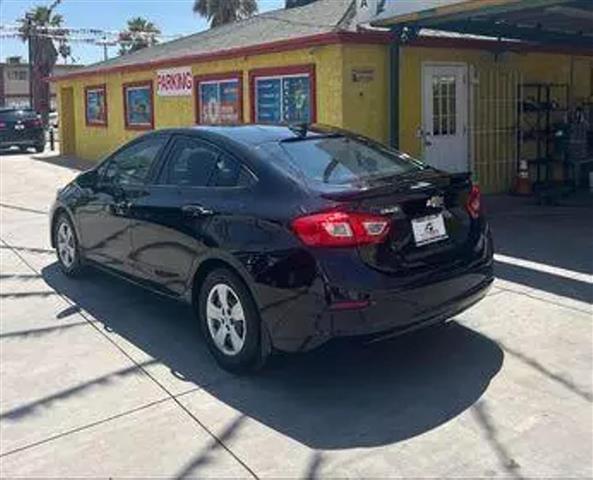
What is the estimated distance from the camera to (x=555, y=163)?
533 inches

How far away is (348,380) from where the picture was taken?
465 cm

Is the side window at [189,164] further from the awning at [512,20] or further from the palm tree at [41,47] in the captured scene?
the palm tree at [41,47]

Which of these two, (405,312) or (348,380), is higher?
(405,312)

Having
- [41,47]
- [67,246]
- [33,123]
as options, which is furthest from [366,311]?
[41,47]

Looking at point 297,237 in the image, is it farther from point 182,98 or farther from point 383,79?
point 182,98

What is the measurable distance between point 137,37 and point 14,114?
2048 centimetres

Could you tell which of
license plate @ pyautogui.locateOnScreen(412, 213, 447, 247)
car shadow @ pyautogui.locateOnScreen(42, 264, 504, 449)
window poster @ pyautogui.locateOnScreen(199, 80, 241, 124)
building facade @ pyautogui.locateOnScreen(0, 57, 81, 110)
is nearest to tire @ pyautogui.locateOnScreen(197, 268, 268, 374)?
car shadow @ pyautogui.locateOnScreen(42, 264, 504, 449)

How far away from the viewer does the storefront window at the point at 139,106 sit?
17500 mm

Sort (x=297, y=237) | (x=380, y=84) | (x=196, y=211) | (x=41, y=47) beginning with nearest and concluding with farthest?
1. (x=297, y=237)
2. (x=196, y=211)
3. (x=380, y=84)
4. (x=41, y=47)

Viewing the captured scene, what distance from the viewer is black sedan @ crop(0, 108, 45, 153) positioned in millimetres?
25484

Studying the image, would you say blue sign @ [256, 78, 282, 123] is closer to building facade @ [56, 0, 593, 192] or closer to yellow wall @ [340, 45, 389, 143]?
building facade @ [56, 0, 593, 192]

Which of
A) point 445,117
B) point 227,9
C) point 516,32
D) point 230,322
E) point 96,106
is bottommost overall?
point 230,322

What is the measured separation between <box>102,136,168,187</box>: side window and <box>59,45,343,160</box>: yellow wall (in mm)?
5060

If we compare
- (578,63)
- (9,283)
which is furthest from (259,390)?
(578,63)
